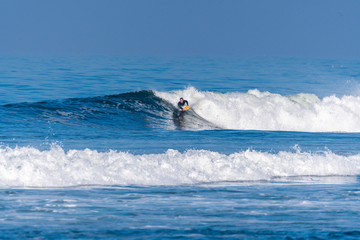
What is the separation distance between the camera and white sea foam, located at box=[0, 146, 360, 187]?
1028 centimetres

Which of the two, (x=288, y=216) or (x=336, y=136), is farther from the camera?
(x=336, y=136)

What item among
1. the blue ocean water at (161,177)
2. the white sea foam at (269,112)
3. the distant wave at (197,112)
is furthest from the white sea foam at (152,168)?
the white sea foam at (269,112)

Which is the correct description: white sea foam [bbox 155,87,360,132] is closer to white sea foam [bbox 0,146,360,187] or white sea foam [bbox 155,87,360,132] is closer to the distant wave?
the distant wave

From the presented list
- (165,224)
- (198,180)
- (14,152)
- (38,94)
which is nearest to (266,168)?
(198,180)

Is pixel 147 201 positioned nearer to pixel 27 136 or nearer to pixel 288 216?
pixel 288 216

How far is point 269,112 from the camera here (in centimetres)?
2595

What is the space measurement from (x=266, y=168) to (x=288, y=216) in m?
4.06

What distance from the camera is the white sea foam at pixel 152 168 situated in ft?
33.7

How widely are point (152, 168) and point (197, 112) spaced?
13709 mm

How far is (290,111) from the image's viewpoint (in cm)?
2655

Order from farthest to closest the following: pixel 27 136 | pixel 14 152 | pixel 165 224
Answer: pixel 27 136 → pixel 14 152 → pixel 165 224

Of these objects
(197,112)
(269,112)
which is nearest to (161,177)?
(197,112)

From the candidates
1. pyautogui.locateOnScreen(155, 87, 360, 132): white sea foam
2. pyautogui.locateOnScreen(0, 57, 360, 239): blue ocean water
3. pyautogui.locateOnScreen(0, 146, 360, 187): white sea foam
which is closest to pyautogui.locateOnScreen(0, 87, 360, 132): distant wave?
pyautogui.locateOnScreen(155, 87, 360, 132): white sea foam

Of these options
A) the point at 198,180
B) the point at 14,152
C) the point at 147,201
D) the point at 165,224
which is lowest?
the point at 165,224
